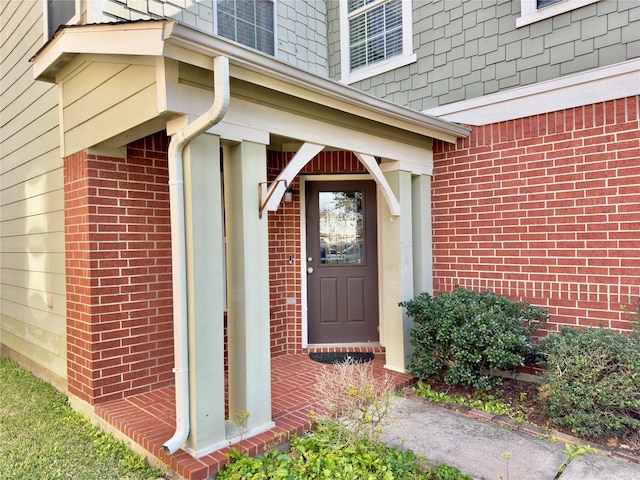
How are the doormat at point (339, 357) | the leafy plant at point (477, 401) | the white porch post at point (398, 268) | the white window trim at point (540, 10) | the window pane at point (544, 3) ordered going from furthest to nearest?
the doormat at point (339, 357), the white porch post at point (398, 268), the window pane at point (544, 3), the white window trim at point (540, 10), the leafy plant at point (477, 401)

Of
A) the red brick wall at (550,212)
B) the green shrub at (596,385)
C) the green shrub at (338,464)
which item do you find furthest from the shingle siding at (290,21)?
the green shrub at (596,385)

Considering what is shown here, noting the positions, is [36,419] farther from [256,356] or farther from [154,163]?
[154,163]

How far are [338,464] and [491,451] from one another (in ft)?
3.57

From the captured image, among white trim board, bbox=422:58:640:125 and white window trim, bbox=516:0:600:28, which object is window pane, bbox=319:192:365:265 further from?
white window trim, bbox=516:0:600:28

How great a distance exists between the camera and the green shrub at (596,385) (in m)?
2.89

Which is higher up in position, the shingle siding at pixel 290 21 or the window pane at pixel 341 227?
the shingle siding at pixel 290 21

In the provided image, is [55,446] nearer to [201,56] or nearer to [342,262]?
[201,56]

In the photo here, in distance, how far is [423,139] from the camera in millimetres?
4551

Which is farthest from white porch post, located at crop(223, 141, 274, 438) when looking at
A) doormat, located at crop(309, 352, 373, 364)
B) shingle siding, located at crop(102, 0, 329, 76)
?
shingle siding, located at crop(102, 0, 329, 76)

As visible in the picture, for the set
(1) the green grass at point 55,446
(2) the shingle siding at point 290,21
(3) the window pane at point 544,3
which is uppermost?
(2) the shingle siding at point 290,21

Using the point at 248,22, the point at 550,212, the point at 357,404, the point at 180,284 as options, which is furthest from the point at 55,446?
the point at 248,22

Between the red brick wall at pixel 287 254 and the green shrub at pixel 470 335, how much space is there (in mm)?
1627

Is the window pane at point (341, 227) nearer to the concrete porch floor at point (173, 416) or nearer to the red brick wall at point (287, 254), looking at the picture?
the red brick wall at point (287, 254)

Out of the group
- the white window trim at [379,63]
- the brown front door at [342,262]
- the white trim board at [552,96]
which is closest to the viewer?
the white trim board at [552,96]
